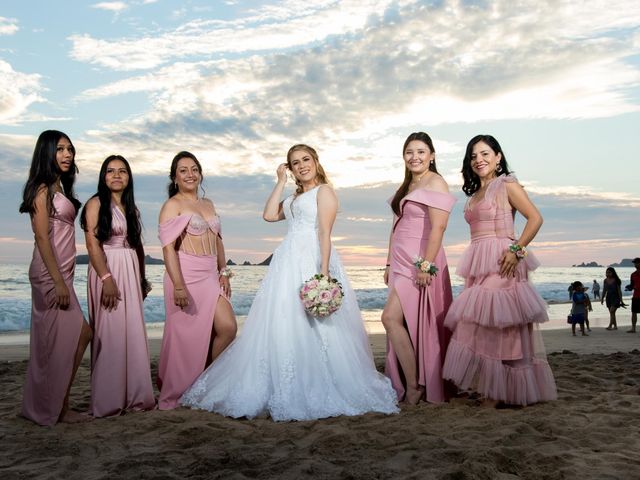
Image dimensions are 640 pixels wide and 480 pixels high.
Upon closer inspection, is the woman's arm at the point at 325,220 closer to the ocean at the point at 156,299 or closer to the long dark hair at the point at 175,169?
the long dark hair at the point at 175,169

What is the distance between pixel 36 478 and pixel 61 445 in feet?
2.58

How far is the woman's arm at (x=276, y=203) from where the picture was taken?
5781mm

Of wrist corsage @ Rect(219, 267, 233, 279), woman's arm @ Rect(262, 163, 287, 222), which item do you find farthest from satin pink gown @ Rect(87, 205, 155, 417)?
woman's arm @ Rect(262, 163, 287, 222)

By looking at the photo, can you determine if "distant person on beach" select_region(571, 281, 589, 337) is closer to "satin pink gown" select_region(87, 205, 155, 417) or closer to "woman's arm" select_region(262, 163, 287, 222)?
"woman's arm" select_region(262, 163, 287, 222)

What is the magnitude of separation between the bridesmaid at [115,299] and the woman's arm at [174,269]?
26 cm

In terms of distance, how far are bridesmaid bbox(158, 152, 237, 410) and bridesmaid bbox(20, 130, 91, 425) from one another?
0.75 m

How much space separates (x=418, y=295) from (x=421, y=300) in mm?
52

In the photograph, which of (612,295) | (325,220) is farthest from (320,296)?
(612,295)

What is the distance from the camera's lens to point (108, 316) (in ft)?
18.2

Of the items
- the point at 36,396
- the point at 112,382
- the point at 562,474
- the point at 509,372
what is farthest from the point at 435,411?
the point at 36,396

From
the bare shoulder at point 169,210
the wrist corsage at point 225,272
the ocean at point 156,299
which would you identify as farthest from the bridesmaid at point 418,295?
the ocean at point 156,299

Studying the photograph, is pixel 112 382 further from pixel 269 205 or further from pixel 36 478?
pixel 269 205

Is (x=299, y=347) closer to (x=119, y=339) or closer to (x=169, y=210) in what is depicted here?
(x=119, y=339)

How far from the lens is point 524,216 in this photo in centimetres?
544
